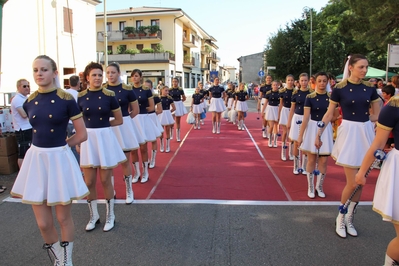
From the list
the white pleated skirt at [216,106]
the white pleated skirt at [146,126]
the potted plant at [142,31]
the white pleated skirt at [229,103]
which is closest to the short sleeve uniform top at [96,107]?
the white pleated skirt at [146,126]

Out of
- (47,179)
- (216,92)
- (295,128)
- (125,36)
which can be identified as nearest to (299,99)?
(295,128)

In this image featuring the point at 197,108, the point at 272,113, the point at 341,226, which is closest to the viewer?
the point at 341,226

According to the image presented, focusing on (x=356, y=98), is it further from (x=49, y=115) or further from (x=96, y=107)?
(x=49, y=115)

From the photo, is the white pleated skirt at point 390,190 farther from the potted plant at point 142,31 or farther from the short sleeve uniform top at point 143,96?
the potted plant at point 142,31

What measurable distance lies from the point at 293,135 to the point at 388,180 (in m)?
4.48

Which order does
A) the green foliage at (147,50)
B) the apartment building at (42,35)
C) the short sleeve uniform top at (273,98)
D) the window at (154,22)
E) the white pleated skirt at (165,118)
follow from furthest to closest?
the window at (154,22)
the green foliage at (147,50)
the apartment building at (42,35)
the short sleeve uniform top at (273,98)
the white pleated skirt at (165,118)

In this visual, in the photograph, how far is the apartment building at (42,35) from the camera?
17.3 m

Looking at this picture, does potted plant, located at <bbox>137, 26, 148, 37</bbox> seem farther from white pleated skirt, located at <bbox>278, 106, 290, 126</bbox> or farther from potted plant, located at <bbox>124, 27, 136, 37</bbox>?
white pleated skirt, located at <bbox>278, 106, 290, 126</bbox>

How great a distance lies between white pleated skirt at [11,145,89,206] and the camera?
10.9 ft

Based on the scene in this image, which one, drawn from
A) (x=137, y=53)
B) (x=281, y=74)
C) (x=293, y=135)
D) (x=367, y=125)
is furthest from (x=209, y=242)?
(x=137, y=53)

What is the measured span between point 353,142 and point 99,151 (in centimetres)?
324

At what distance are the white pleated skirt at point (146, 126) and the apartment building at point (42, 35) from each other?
9684 mm

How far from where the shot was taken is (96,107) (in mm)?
4648

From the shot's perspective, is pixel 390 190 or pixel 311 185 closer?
pixel 390 190
